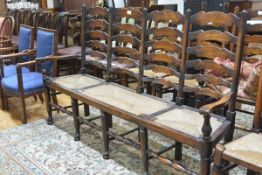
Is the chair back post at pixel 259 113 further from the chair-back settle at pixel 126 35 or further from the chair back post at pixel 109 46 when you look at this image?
the chair back post at pixel 109 46

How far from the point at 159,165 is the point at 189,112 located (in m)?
0.53

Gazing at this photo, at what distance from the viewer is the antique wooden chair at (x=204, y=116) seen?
1753 millimetres

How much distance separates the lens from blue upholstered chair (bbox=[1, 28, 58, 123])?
3.11m

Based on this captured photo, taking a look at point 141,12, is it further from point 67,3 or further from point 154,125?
point 67,3

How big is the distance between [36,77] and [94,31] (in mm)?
874

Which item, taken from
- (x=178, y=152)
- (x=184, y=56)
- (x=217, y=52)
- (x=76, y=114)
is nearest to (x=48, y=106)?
(x=76, y=114)

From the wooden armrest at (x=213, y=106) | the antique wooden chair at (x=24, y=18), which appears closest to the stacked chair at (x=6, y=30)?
the antique wooden chair at (x=24, y=18)

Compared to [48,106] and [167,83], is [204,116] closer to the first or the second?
[167,83]

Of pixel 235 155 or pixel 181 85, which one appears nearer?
pixel 235 155

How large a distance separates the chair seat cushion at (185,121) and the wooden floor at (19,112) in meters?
1.74

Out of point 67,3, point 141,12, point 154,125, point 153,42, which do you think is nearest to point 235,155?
point 154,125

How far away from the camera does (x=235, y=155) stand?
158 cm

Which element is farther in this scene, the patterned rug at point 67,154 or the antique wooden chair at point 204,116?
the patterned rug at point 67,154

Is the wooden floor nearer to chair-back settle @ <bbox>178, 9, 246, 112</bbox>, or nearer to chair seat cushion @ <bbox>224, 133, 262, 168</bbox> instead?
chair-back settle @ <bbox>178, 9, 246, 112</bbox>
